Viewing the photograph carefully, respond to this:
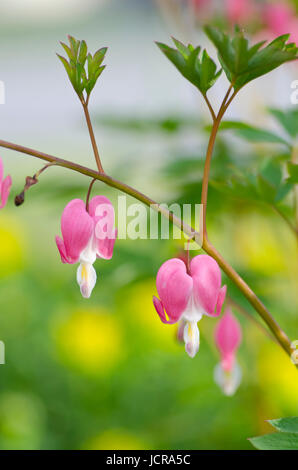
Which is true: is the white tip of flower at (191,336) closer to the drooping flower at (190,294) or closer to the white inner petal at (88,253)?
the drooping flower at (190,294)

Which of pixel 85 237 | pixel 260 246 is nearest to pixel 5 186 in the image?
pixel 85 237

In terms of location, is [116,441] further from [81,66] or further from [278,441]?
[81,66]

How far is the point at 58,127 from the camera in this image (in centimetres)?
542

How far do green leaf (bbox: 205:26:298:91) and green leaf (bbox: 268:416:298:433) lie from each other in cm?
38

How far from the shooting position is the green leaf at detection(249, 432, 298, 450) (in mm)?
620

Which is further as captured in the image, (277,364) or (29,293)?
(29,293)

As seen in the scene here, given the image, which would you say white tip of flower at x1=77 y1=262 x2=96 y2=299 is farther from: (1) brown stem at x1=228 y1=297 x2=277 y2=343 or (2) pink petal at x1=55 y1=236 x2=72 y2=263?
(1) brown stem at x1=228 y1=297 x2=277 y2=343

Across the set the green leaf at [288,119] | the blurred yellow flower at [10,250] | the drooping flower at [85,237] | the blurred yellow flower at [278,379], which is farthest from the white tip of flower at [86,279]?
the blurred yellow flower at [10,250]

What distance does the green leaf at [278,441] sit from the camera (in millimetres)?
620

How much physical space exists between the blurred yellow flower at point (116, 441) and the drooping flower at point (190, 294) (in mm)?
906

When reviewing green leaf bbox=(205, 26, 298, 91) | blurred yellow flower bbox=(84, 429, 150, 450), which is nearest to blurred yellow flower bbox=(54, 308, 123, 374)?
blurred yellow flower bbox=(84, 429, 150, 450)
